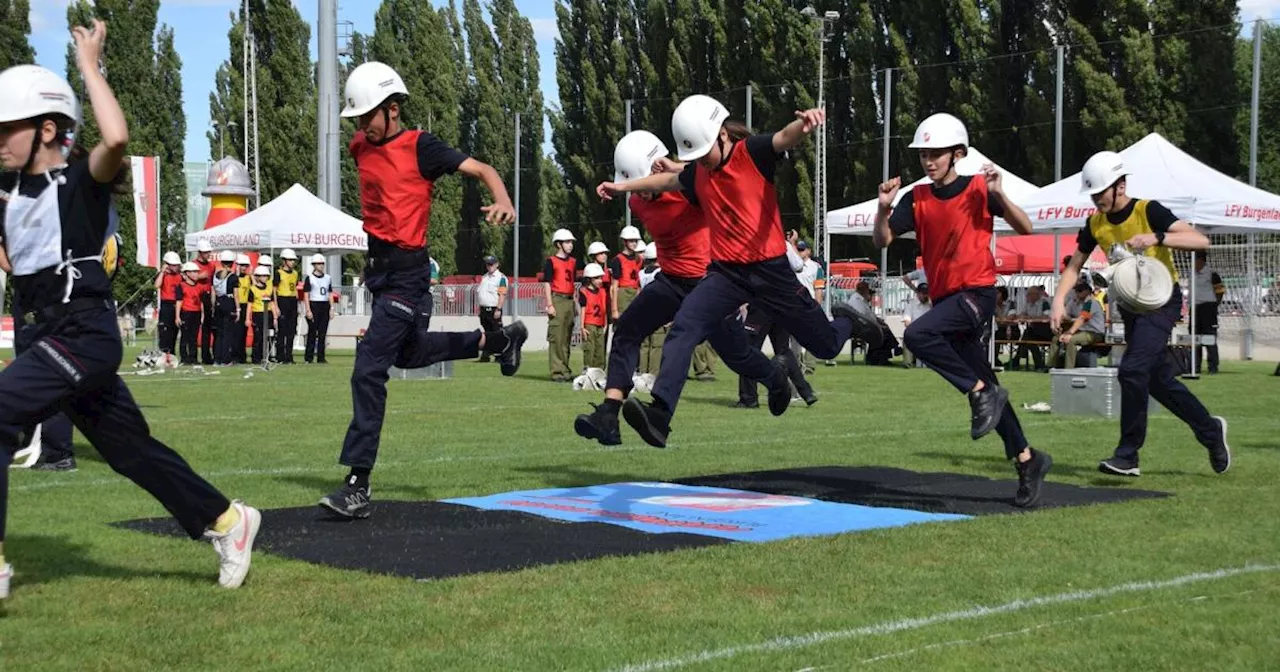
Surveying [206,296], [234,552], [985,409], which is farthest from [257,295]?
[234,552]

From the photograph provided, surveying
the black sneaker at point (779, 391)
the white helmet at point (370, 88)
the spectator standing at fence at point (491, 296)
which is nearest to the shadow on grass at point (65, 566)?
the white helmet at point (370, 88)

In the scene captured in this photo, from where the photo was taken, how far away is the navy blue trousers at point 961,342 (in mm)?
9320

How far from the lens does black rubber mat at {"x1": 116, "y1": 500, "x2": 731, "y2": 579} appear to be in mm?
7180

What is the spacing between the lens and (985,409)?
920 cm

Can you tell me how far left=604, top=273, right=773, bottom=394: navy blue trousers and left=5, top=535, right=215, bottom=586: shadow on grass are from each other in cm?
296

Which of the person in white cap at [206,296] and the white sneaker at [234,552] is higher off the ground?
the person in white cap at [206,296]

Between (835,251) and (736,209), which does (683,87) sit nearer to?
(835,251)

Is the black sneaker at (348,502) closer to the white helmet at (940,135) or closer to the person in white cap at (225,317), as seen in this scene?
the white helmet at (940,135)

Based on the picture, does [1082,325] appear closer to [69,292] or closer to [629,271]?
[629,271]

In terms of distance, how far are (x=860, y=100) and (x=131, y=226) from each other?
30.7m

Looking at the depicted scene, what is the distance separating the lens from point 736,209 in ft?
29.3

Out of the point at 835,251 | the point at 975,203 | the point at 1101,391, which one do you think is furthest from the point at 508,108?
the point at 975,203

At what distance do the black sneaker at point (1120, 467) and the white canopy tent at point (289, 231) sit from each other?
22684 mm

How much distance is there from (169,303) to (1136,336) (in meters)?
23.0
